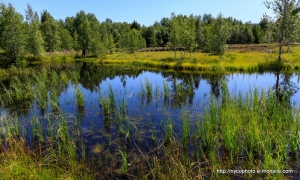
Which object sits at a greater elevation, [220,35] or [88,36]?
[88,36]

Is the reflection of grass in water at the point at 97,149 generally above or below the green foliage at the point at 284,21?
below

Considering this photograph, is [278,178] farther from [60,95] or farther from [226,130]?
[60,95]

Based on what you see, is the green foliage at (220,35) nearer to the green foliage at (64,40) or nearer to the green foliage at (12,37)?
the green foliage at (12,37)

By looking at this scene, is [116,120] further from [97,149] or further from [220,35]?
[220,35]

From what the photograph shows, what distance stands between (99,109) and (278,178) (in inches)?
364

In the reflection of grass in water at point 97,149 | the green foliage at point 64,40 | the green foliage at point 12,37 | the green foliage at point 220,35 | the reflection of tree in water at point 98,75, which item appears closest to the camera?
the reflection of grass in water at point 97,149

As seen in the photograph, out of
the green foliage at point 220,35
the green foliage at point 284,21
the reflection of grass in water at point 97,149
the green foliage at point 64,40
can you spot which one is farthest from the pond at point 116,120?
the green foliage at point 64,40

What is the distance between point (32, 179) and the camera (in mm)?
4613

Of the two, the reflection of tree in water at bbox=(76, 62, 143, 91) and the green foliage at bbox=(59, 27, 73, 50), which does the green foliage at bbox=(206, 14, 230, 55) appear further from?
the green foliage at bbox=(59, 27, 73, 50)

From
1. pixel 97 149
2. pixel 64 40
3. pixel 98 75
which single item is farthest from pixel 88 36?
pixel 97 149

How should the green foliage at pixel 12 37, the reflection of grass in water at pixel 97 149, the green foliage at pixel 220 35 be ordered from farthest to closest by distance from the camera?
the green foliage at pixel 220 35
the green foliage at pixel 12 37
the reflection of grass in water at pixel 97 149

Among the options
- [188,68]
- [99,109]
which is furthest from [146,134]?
[188,68]

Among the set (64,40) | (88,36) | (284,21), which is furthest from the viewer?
(64,40)

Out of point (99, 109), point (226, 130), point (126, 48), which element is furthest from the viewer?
point (126, 48)
